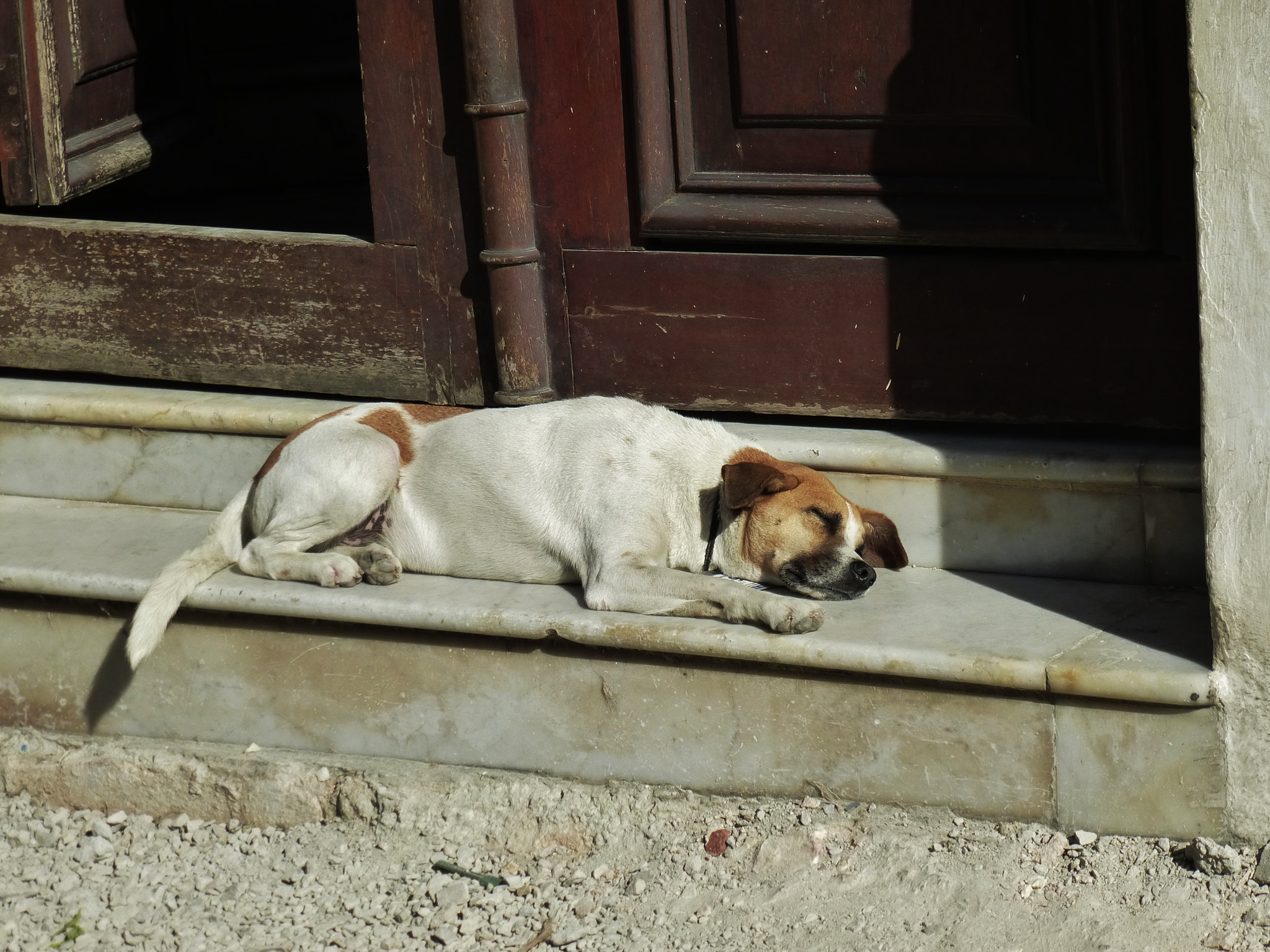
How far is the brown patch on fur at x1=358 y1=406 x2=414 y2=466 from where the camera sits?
441cm

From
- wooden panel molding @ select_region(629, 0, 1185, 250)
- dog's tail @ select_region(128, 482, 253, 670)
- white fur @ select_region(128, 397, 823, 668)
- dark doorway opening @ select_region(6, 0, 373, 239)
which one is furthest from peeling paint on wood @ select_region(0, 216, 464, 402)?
dark doorway opening @ select_region(6, 0, 373, 239)

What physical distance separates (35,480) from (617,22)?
254 centimetres

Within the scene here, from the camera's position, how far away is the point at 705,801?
3848 millimetres

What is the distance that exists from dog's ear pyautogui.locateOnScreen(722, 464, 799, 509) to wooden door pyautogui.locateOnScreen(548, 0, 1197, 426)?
0.45 metres

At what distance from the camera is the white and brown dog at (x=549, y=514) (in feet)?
13.1

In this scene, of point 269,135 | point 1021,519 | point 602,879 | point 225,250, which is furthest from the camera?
point 269,135

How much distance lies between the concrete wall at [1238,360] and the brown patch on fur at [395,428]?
2278 mm

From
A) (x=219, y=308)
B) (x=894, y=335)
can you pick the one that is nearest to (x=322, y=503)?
(x=219, y=308)

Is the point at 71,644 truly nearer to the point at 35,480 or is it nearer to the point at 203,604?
the point at 203,604

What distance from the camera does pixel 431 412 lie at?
4527 mm

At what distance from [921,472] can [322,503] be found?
1726mm

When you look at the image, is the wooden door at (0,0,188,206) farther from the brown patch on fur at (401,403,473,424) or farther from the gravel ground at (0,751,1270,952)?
the gravel ground at (0,751,1270,952)

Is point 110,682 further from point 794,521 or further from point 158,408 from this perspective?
point 794,521

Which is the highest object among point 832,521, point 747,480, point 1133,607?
point 747,480
